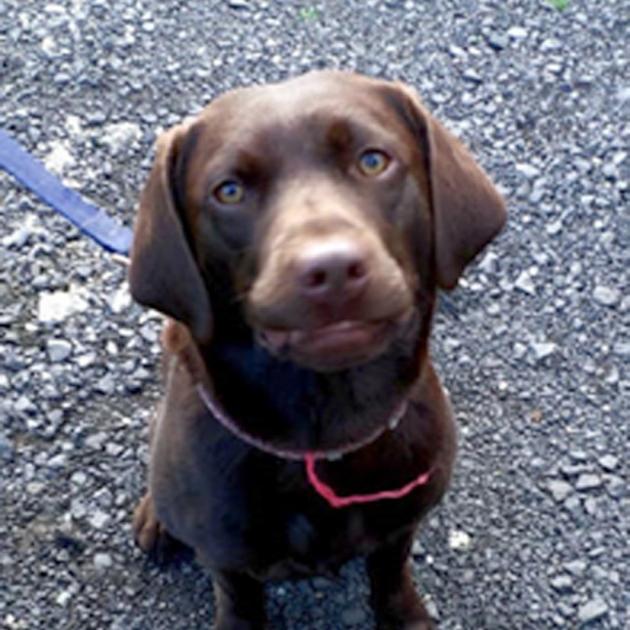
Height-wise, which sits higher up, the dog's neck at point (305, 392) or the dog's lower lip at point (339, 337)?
the dog's lower lip at point (339, 337)

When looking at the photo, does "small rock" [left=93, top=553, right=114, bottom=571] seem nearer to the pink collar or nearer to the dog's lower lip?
the pink collar

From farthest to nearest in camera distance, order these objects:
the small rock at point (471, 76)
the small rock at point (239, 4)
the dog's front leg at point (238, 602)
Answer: the small rock at point (239, 4), the small rock at point (471, 76), the dog's front leg at point (238, 602)

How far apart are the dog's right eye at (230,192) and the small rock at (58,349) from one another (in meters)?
1.39

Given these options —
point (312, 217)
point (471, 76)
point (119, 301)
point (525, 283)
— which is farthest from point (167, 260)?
point (471, 76)

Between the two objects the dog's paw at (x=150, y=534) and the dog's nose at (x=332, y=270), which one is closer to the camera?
the dog's nose at (x=332, y=270)

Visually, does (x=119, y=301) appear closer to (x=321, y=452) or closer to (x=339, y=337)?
(x=321, y=452)

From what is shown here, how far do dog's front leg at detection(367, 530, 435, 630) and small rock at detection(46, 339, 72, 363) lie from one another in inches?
41.8

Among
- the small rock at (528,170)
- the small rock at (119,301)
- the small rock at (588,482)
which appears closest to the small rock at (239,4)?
the small rock at (528,170)

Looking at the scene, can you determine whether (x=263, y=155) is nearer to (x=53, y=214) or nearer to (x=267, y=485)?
(x=267, y=485)

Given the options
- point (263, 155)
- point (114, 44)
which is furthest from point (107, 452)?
point (114, 44)

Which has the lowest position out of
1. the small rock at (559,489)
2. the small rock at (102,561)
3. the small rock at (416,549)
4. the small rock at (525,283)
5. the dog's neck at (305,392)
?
the small rock at (102,561)

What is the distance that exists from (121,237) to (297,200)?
132cm

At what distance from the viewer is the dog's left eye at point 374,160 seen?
2441mm

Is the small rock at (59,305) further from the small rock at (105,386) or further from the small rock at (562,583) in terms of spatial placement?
the small rock at (562,583)
